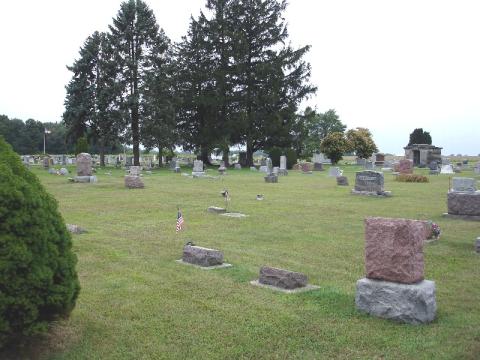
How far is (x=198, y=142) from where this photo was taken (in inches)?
2108

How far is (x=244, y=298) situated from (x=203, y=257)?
1.99 meters

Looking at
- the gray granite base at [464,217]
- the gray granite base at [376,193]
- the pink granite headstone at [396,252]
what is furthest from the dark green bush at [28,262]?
the gray granite base at [376,193]

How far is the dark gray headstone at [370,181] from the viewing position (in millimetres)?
21391

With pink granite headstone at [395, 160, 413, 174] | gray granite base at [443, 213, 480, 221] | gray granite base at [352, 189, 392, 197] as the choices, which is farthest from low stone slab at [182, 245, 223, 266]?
pink granite headstone at [395, 160, 413, 174]

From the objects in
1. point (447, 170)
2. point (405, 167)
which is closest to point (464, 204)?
point (405, 167)

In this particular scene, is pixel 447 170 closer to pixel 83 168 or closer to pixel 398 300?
pixel 83 168

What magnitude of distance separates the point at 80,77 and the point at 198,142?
1401 cm

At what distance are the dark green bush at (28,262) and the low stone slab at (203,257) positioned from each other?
3632mm

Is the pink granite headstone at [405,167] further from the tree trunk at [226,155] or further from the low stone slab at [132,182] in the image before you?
the low stone slab at [132,182]

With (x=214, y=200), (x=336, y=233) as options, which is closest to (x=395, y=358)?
(x=336, y=233)

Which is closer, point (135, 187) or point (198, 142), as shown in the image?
point (135, 187)

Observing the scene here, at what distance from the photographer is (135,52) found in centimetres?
4734

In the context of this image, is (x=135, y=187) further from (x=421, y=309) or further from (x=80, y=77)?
(x=80, y=77)

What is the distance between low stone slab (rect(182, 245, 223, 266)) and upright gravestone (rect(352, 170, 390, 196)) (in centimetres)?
1443
